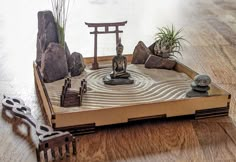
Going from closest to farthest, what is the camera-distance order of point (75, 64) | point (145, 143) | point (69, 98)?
point (145, 143) → point (69, 98) → point (75, 64)

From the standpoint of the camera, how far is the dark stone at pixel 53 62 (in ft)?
4.57

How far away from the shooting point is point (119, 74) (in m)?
1.41

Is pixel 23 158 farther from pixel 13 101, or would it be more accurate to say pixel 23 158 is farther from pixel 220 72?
pixel 220 72

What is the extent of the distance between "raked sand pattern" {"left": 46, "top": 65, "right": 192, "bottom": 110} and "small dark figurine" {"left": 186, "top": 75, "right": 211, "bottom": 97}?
0.06m

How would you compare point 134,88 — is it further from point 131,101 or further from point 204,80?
point 204,80

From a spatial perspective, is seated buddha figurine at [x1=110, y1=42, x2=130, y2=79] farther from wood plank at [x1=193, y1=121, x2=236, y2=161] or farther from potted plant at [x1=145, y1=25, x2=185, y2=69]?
wood plank at [x1=193, y1=121, x2=236, y2=161]

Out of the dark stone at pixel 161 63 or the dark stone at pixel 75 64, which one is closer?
the dark stone at pixel 75 64

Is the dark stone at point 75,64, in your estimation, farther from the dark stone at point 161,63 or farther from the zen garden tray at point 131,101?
the dark stone at point 161,63

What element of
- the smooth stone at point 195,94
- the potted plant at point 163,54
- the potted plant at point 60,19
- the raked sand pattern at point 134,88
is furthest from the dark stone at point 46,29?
the smooth stone at point 195,94

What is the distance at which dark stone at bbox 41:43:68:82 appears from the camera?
1394mm

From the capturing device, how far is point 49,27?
145cm

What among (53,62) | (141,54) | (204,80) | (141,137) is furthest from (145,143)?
(141,54)

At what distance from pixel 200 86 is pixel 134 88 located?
252 millimetres

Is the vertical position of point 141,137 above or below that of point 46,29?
below
